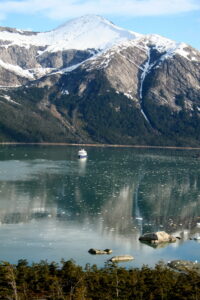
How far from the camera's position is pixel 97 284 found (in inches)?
1932

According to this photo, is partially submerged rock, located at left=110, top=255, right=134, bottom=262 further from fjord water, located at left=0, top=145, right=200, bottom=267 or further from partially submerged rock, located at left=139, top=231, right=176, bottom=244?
partially submerged rock, located at left=139, top=231, right=176, bottom=244

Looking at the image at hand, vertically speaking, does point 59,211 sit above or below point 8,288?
below

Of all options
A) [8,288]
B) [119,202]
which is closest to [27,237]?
[8,288]

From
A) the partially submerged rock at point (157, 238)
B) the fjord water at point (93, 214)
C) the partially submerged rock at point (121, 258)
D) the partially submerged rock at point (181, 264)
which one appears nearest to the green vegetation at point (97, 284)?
the partially submerged rock at point (181, 264)

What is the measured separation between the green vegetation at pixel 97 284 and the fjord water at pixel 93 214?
33.7 ft

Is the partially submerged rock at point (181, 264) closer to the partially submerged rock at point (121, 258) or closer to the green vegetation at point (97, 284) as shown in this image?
the partially submerged rock at point (121, 258)

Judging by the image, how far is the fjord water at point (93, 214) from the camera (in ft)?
224

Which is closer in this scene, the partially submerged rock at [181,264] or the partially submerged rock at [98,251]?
the partially submerged rock at [181,264]

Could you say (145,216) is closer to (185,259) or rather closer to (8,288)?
(185,259)

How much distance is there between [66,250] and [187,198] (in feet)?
176

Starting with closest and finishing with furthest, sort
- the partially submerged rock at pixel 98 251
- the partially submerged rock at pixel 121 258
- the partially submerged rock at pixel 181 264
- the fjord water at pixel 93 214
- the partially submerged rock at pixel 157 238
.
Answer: the partially submerged rock at pixel 181 264 < the partially submerged rock at pixel 121 258 < the partially submerged rock at pixel 98 251 < the fjord water at pixel 93 214 < the partially submerged rock at pixel 157 238

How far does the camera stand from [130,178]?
146625mm

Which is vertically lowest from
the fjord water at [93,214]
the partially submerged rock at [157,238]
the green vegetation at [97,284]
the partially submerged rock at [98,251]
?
the fjord water at [93,214]

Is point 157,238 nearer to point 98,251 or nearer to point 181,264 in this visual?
point 181,264
